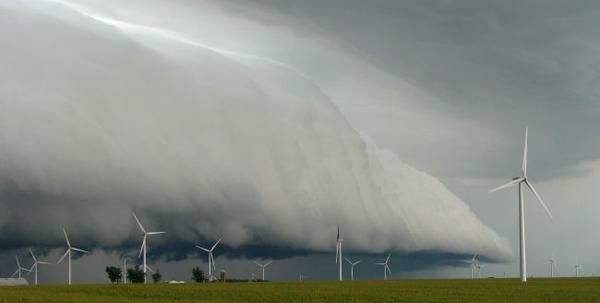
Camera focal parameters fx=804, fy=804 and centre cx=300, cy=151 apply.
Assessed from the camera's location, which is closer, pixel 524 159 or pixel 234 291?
pixel 234 291

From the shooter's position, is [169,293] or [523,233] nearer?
[169,293]

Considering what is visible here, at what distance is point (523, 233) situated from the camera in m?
154

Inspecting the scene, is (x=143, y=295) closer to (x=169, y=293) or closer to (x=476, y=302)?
(x=169, y=293)

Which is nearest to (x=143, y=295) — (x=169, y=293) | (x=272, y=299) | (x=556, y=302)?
(x=169, y=293)

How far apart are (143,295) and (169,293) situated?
3.95m

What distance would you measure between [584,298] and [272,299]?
36888mm

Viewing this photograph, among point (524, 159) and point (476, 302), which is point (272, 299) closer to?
point (476, 302)

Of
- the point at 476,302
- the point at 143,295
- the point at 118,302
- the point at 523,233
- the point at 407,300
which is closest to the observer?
the point at 118,302

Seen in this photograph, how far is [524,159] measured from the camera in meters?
163

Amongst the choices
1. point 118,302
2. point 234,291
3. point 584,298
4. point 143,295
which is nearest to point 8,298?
point 118,302

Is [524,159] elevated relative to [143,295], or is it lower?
elevated

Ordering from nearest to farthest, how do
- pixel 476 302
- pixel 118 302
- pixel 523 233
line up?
pixel 118 302 → pixel 476 302 → pixel 523 233

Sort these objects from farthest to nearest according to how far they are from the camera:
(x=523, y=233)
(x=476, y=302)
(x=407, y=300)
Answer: (x=523, y=233) < (x=407, y=300) < (x=476, y=302)

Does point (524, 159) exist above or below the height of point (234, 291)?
above
